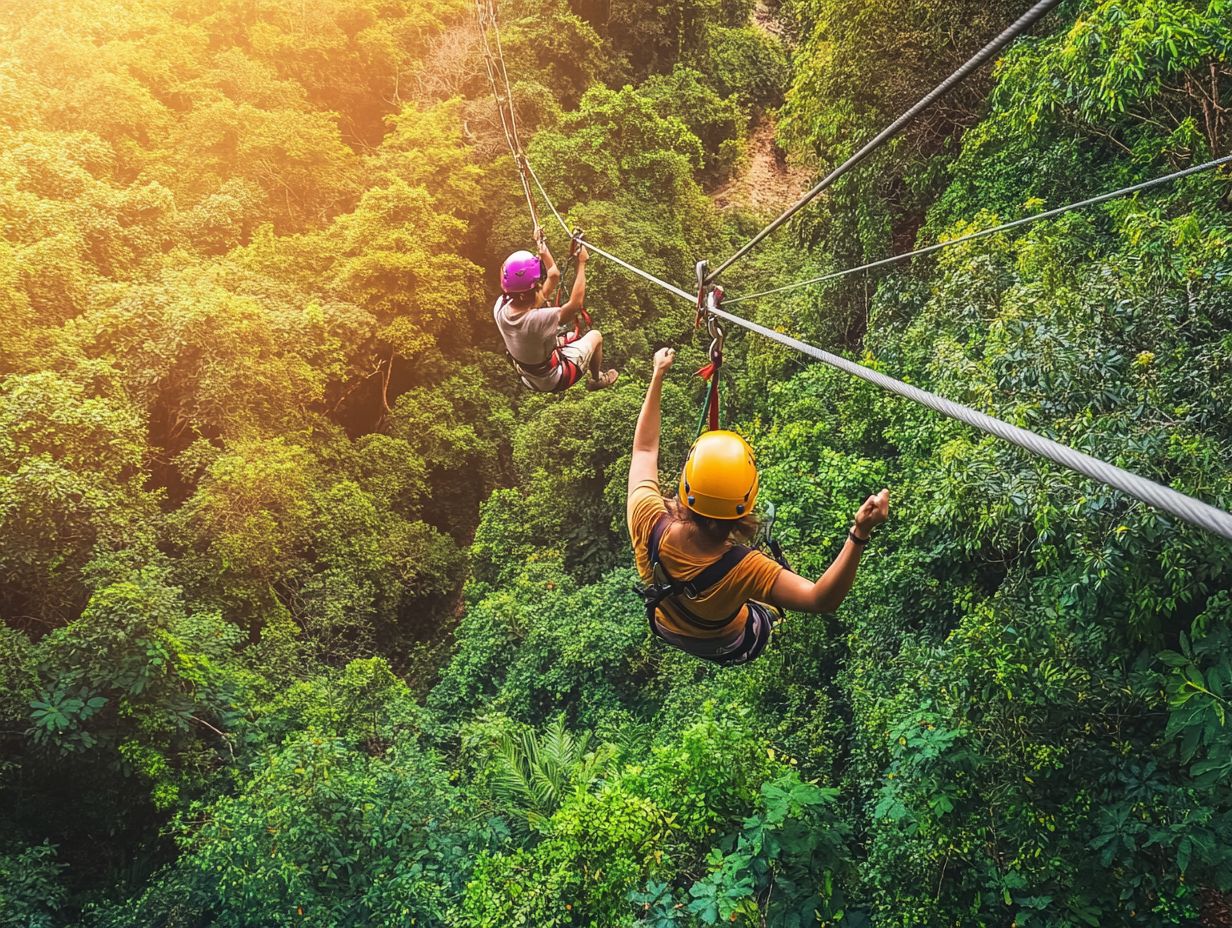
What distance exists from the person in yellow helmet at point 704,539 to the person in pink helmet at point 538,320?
2018 mm

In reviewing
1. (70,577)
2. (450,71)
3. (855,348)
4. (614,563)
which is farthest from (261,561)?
(450,71)

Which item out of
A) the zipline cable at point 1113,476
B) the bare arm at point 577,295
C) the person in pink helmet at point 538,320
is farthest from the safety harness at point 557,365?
the zipline cable at point 1113,476

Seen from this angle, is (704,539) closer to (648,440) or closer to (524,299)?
(648,440)

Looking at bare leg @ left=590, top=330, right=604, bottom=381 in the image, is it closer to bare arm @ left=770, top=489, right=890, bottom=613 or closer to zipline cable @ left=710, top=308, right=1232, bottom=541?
bare arm @ left=770, top=489, right=890, bottom=613

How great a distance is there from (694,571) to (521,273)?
2608 millimetres

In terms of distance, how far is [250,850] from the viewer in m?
5.67

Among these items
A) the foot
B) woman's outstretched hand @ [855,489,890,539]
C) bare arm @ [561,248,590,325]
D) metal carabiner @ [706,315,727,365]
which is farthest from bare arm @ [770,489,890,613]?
the foot

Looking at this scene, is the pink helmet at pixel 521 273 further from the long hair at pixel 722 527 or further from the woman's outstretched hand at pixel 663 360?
the long hair at pixel 722 527

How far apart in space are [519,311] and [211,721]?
5825mm

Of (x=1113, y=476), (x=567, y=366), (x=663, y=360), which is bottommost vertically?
(x=567, y=366)

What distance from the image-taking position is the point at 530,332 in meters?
4.26

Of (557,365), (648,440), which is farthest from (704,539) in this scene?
(557,365)

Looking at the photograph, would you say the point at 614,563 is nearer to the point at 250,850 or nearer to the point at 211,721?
the point at 211,721

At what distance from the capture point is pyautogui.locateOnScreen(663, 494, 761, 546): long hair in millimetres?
2117
